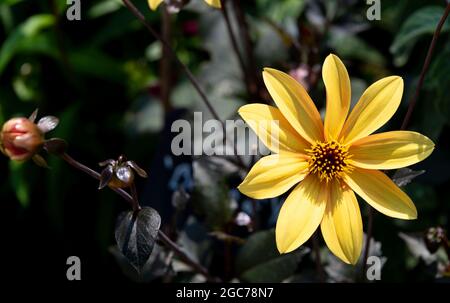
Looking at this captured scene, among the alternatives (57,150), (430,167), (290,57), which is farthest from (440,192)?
(57,150)

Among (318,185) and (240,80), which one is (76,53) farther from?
(318,185)

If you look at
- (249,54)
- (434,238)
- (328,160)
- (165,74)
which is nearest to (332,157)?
(328,160)

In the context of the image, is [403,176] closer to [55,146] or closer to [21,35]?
[55,146]

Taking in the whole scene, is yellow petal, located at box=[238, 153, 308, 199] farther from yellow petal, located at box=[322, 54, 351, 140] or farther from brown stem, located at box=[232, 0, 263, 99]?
brown stem, located at box=[232, 0, 263, 99]

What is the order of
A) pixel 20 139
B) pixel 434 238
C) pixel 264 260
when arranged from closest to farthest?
pixel 20 139 → pixel 434 238 → pixel 264 260

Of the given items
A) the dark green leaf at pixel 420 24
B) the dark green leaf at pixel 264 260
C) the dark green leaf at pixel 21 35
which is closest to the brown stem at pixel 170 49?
the dark green leaf at pixel 264 260

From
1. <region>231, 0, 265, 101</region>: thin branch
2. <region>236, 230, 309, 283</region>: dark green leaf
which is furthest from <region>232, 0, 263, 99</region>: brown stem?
<region>236, 230, 309, 283</region>: dark green leaf
